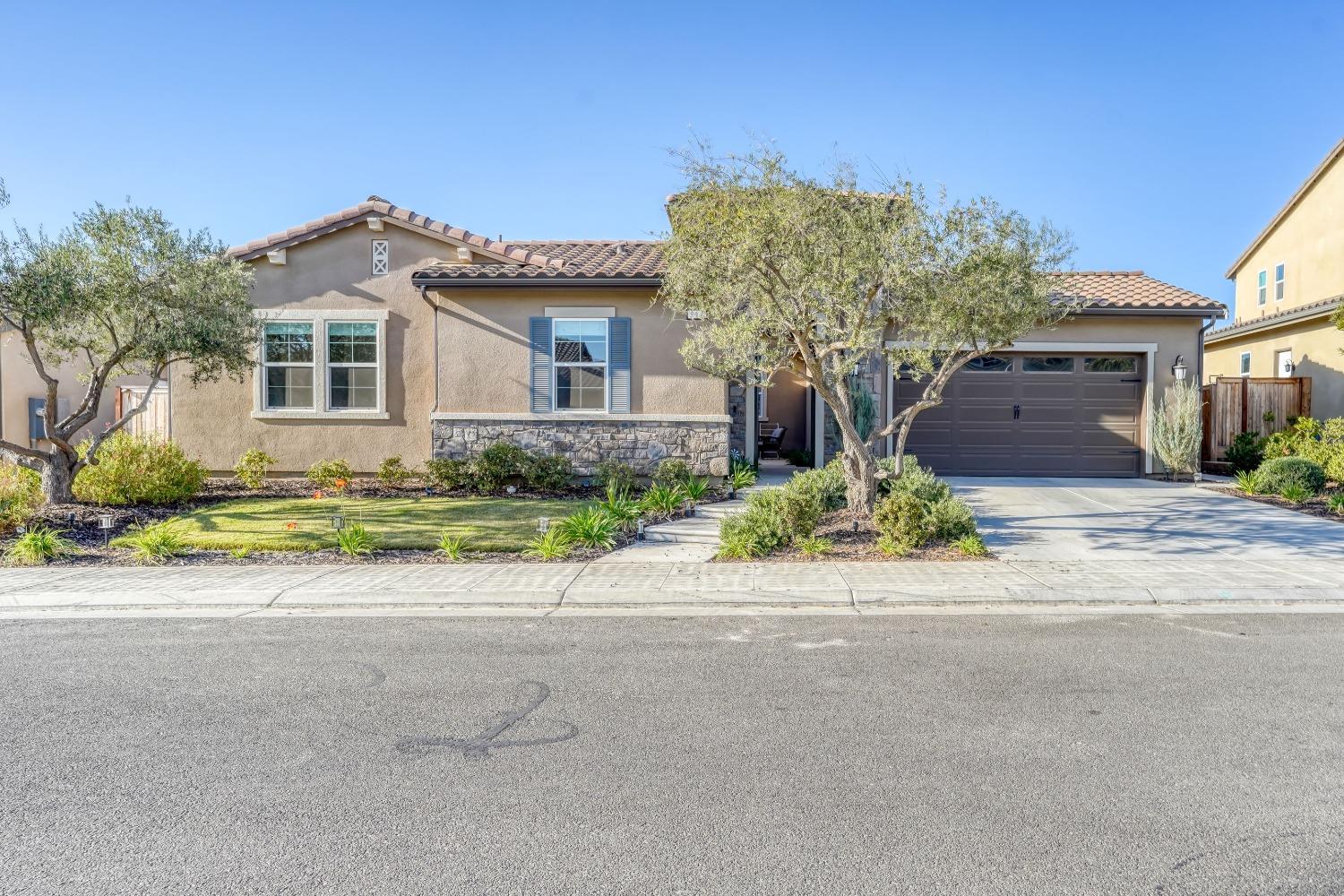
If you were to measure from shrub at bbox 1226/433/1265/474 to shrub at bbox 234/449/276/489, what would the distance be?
17474mm

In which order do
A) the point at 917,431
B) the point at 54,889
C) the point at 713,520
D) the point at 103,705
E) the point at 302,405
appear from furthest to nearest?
the point at 917,431 → the point at 302,405 → the point at 713,520 → the point at 103,705 → the point at 54,889

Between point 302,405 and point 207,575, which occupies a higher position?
point 302,405

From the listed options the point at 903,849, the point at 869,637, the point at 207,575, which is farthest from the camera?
the point at 207,575

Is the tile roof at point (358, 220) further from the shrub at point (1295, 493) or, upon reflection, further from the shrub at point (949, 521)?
the shrub at point (1295, 493)

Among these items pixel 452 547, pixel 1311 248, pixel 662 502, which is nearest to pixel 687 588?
pixel 452 547

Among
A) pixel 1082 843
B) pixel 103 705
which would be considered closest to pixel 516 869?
pixel 1082 843

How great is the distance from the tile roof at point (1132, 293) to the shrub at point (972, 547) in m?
7.65

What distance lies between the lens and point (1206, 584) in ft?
25.5

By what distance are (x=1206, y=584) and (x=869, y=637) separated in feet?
12.1

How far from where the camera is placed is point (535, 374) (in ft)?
49.2

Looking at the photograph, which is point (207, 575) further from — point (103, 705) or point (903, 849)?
point (903, 849)

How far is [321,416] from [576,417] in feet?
15.2

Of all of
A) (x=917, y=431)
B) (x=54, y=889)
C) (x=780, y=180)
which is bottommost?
(x=54, y=889)

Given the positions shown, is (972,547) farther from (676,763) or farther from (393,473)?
(393,473)
